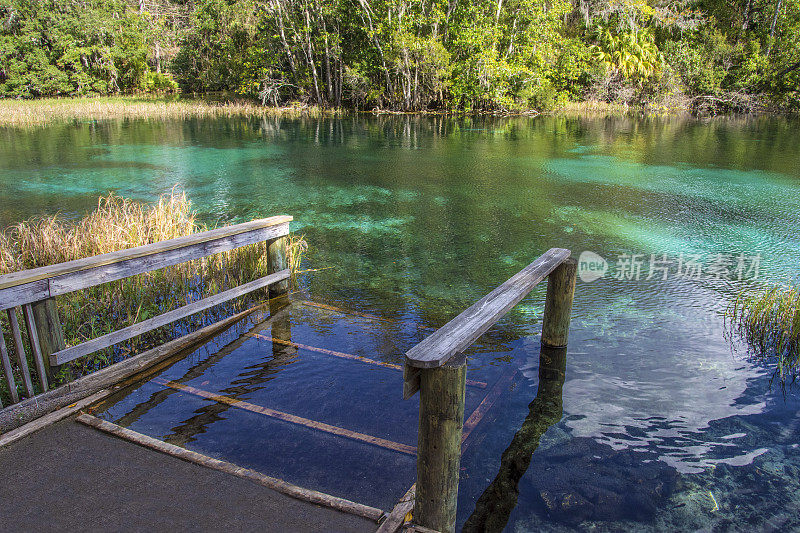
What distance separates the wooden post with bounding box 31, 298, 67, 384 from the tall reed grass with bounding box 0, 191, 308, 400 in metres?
0.73

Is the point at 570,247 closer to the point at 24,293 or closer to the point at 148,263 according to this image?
the point at 148,263

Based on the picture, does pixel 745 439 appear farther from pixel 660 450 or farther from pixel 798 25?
pixel 798 25

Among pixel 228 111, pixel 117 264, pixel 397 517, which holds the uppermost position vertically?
pixel 228 111

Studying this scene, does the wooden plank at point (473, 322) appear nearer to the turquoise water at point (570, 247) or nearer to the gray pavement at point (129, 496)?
the gray pavement at point (129, 496)

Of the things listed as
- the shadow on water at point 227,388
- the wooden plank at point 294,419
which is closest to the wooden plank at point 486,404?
the wooden plank at point 294,419

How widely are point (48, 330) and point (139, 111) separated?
3243 centimetres

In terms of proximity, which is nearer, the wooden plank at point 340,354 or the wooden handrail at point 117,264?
the wooden handrail at point 117,264

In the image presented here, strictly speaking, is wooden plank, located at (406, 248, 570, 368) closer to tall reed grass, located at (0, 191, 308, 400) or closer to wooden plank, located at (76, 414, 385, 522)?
wooden plank, located at (76, 414, 385, 522)

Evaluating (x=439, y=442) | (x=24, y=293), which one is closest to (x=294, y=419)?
(x=439, y=442)

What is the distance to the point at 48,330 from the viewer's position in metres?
3.62

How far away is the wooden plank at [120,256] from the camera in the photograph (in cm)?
335

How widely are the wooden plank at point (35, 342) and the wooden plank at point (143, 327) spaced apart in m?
0.08

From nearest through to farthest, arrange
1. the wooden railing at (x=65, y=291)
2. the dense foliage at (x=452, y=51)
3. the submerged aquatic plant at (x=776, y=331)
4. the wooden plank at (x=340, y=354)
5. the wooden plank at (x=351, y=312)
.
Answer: the wooden railing at (x=65, y=291) < the wooden plank at (x=340, y=354) < the submerged aquatic plant at (x=776, y=331) < the wooden plank at (x=351, y=312) < the dense foliage at (x=452, y=51)

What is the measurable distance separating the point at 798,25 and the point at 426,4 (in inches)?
968
